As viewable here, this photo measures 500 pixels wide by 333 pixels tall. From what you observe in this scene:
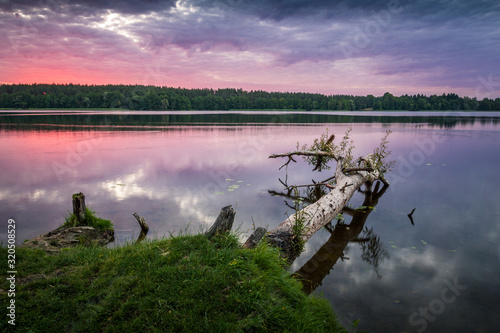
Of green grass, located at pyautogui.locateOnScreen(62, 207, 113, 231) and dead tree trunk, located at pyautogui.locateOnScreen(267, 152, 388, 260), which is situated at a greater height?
dead tree trunk, located at pyautogui.locateOnScreen(267, 152, 388, 260)

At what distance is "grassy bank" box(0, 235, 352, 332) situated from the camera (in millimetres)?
4105

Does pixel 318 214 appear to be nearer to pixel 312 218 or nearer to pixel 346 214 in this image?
pixel 312 218

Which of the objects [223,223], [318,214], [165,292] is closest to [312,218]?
[318,214]

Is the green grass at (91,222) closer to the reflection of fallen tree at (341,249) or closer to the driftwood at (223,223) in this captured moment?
the driftwood at (223,223)

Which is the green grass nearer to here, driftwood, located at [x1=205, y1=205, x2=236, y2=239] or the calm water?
the calm water

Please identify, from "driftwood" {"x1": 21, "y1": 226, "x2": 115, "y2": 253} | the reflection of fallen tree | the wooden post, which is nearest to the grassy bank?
"driftwood" {"x1": 21, "y1": 226, "x2": 115, "y2": 253}

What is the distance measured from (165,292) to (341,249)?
6113mm

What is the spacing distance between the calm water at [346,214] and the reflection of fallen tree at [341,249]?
0.04m

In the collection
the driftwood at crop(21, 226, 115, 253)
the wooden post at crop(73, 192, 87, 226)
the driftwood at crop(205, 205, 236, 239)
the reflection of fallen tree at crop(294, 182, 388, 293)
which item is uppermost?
the driftwood at crop(205, 205, 236, 239)

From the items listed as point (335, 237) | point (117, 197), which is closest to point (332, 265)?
point (335, 237)

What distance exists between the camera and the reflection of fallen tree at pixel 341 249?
24.4 feet

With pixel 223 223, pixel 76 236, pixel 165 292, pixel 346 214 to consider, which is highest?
pixel 223 223

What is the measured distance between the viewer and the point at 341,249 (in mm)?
9062

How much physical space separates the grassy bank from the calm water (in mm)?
1396
